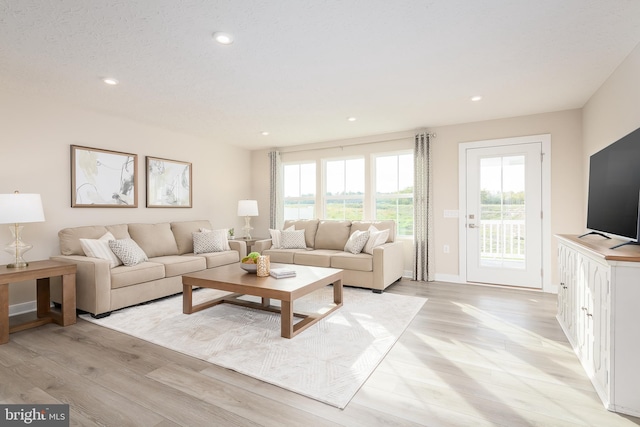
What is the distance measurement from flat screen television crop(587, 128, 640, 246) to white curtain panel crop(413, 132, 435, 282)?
2160 mm

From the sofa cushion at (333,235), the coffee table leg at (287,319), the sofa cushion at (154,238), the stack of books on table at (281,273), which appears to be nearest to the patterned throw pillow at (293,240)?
the sofa cushion at (333,235)

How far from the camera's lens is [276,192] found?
21.1 ft

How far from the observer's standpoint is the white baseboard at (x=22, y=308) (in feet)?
11.2

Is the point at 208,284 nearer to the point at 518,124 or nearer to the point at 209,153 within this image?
the point at 209,153

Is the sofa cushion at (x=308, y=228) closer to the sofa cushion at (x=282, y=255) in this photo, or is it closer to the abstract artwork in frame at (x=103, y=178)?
the sofa cushion at (x=282, y=255)

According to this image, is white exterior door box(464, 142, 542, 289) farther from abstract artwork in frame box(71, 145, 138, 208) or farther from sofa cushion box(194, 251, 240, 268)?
abstract artwork in frame box(71, 145, 138, 208)

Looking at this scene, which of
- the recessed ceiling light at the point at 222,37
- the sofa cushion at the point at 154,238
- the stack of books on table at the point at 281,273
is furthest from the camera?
the sofa cushion at the point at 154,238

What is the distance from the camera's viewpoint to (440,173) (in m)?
5.00

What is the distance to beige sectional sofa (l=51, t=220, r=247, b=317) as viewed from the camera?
3.27m

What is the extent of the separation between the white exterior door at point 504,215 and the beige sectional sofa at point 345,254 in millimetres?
1162

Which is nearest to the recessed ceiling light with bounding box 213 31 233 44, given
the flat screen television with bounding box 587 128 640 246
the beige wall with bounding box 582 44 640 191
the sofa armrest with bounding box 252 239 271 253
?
the flat screen television with bounding box 587 128 640 246

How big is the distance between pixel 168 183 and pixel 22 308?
2.37m

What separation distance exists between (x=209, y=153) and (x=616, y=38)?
5.49 meters

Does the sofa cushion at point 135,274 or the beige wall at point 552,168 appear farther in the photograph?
the beige wall at point 552,168
